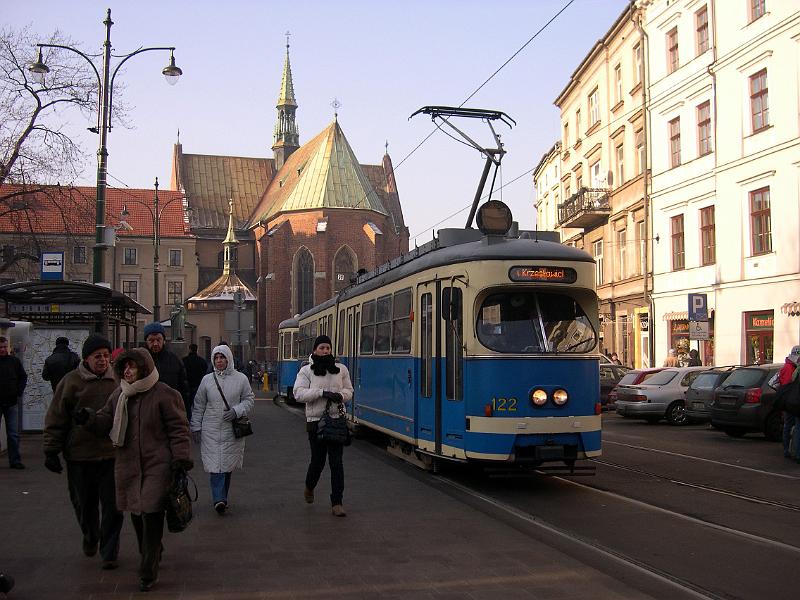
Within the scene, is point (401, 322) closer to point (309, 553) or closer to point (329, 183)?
point (309, 553)

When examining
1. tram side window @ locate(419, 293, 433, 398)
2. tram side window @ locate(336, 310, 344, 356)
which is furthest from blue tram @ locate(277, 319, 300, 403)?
tram side window @ locate(419, 293, 433, 398)

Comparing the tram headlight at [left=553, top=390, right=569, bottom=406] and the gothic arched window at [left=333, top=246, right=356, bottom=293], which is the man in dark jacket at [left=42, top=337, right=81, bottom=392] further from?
the gothic arched window at [left=333, top=246, right=356, bottom=293]

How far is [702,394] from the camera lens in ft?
68.3

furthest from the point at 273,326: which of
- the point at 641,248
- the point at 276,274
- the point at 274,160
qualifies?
the point at 641,248

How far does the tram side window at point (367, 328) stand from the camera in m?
15.6

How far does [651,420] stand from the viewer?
2355cm

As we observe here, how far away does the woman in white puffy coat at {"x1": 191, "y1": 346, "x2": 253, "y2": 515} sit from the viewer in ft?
29.9

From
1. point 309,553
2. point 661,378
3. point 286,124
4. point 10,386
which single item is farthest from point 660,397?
point 286,124

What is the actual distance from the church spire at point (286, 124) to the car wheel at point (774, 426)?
2971 inches

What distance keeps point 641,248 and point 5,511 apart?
3020cm

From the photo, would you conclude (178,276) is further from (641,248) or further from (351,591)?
(351,591)

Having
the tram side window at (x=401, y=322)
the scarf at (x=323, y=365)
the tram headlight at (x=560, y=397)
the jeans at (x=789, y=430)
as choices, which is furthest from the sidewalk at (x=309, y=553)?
the jeans at (x=789, y=430)

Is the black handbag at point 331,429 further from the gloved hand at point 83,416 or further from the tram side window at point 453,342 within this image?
the gloved hand at point 83,416

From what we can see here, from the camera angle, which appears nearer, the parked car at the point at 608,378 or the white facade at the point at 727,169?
the white facade at the point at 727,169
